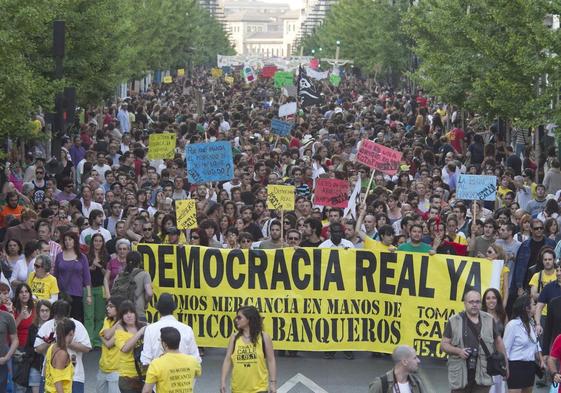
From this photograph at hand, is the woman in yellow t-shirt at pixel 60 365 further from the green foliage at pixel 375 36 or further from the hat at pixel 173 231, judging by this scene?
the green foliage at pixel 375 36

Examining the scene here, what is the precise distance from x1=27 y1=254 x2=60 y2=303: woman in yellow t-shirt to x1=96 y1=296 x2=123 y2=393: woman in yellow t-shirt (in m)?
2.13

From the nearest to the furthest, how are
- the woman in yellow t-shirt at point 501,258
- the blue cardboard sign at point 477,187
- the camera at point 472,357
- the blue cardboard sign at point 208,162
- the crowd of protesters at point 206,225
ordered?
the camera at point 472,357 → the crowd of protesters at point 206,225 → the woman in yellow t-shirt at point 501,258 → the blue cardboard sign at point 477,187 → the blue cardboard sign at point 208,162

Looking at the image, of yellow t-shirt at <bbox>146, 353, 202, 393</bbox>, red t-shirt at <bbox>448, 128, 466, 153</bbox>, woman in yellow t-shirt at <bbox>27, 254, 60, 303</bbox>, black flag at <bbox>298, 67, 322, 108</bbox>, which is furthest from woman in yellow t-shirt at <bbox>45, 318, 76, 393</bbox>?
black flag at <bbox>298, 67, 322, 108</bbox>

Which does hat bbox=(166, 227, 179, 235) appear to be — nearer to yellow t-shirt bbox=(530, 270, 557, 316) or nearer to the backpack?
the backpack

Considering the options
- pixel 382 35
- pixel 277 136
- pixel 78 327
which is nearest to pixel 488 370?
pixel 78 327

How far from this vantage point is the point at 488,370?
1302cm

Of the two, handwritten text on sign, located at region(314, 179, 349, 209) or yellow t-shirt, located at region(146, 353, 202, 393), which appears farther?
handwritten text on sign, located at region(314, 179, 349, 209)

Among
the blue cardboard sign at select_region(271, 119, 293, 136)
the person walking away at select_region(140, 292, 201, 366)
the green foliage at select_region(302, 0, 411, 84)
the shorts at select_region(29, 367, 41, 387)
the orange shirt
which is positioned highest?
the person walking away at select_region(140, 292, 201, 366)

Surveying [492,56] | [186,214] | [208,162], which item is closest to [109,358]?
[186,214]

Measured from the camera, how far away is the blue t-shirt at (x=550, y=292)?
14.8 m

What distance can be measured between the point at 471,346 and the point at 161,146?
539 inches

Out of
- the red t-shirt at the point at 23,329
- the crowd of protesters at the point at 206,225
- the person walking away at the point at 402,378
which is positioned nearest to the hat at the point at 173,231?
the crowd of protesters at the point at 206,225

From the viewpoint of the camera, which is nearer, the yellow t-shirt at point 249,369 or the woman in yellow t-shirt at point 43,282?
the yellow t-shirt at point 249,369

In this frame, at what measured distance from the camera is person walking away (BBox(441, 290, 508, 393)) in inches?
512
